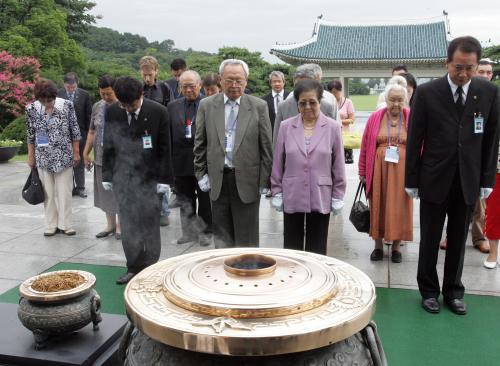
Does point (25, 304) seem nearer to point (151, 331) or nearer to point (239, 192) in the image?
point (151, 331)

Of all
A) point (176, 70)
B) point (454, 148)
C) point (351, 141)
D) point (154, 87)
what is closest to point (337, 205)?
point (454, 148)

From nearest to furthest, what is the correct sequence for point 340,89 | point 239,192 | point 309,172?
point 309,172 → point 239,192 → point 340,89

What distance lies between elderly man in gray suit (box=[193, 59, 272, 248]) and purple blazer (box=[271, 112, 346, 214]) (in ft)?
0.88

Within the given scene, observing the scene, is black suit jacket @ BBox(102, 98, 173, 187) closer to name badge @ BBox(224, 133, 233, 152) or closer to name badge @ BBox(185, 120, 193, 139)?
name badge @ BBox(224, 133, 233, 152)

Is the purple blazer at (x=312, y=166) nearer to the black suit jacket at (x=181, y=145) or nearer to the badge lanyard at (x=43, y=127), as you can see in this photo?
the black suit jacket at (x=181, y=145)

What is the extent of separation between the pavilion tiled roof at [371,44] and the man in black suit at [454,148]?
22793mm

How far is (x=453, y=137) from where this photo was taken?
10.8ft

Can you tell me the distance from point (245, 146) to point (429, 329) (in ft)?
6.06

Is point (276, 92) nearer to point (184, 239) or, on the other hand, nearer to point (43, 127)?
point (184, 239)

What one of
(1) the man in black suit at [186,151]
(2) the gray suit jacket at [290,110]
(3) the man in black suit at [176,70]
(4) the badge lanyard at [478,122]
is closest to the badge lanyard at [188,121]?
(1) the man in black suit at [186,151]

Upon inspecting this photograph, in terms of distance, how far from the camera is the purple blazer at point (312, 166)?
3.54m

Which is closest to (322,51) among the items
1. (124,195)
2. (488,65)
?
(488,65)

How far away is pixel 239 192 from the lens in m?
3.82

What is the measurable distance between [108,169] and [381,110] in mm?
2433
